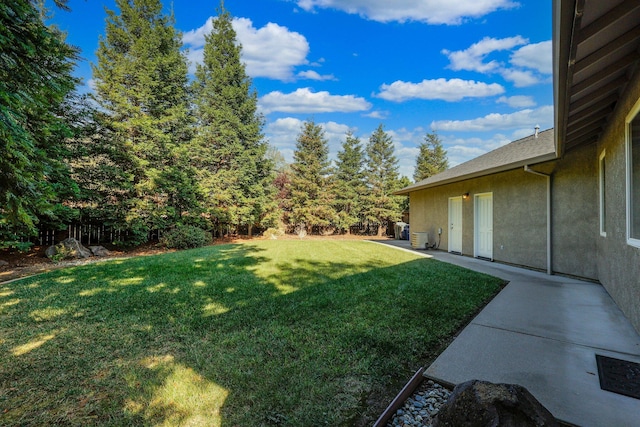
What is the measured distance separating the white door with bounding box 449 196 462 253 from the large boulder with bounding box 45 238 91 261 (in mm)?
11946

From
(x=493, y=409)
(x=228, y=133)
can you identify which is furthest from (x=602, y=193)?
(x=228, y=133)

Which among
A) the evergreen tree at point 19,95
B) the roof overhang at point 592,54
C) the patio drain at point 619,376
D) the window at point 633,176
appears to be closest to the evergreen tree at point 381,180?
the roof overhang at point 592,54

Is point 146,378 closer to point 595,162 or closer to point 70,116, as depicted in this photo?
point 595,162

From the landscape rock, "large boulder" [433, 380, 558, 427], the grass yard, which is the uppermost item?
"large boulder" [433, 380, 558, 427]

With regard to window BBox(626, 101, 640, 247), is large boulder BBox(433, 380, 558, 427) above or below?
below

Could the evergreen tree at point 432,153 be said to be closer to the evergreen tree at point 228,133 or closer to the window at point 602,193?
the evergreen tree at point 228,133

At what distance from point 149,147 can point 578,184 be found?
13049 mm

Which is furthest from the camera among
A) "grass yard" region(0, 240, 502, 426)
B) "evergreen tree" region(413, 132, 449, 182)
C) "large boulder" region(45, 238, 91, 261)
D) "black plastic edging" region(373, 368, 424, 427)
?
"evergreen tree" region(413, 132, 449, 182)

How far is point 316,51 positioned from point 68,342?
14049mm

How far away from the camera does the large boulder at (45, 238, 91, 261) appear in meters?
8.48

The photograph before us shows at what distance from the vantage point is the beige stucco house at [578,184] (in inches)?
101

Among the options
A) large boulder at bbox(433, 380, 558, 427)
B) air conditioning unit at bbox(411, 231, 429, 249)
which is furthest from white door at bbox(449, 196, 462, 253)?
large boulder at bbox(433, 380, 558, 427)

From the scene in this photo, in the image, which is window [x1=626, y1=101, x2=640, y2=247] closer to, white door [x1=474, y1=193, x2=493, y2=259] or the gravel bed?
the gravel bed

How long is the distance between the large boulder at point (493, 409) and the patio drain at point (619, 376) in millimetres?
1408
